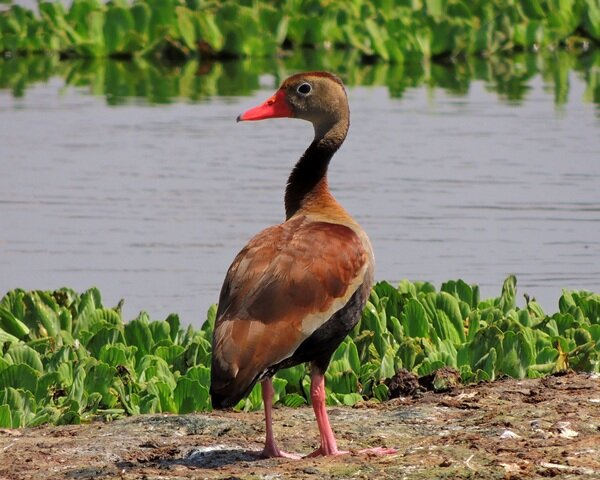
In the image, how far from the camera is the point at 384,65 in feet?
76.3

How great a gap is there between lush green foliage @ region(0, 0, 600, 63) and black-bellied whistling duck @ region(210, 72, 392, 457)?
1630 cm

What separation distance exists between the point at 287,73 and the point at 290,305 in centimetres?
1495

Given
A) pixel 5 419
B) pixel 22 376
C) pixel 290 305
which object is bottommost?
pixel 5 419

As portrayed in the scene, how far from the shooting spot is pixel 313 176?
7637 mm

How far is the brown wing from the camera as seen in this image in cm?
634

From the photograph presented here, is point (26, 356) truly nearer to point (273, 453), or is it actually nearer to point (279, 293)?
point (273, 453)

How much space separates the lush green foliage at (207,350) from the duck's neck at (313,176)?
3.78ft

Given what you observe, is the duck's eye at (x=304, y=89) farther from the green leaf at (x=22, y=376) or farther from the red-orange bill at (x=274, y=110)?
the green leaf at (x=22, y=376)

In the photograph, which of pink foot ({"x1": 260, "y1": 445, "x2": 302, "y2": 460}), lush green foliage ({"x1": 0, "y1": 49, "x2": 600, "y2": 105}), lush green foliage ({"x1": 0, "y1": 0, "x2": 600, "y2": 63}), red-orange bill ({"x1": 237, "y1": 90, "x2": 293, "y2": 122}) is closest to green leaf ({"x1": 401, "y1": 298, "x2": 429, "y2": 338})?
red-orange bill ({"x1": 237, "y1": 90, "x2": 293, "y2": 122})

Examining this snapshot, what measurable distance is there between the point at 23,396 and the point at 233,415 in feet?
3.74

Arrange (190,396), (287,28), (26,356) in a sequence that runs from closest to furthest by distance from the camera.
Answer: (190,396)
(26,356)
(287,28)

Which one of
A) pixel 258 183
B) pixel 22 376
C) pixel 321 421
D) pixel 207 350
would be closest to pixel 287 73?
pixel 258 183

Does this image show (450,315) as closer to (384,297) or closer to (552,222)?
(384,297)

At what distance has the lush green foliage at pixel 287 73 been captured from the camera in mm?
20188
